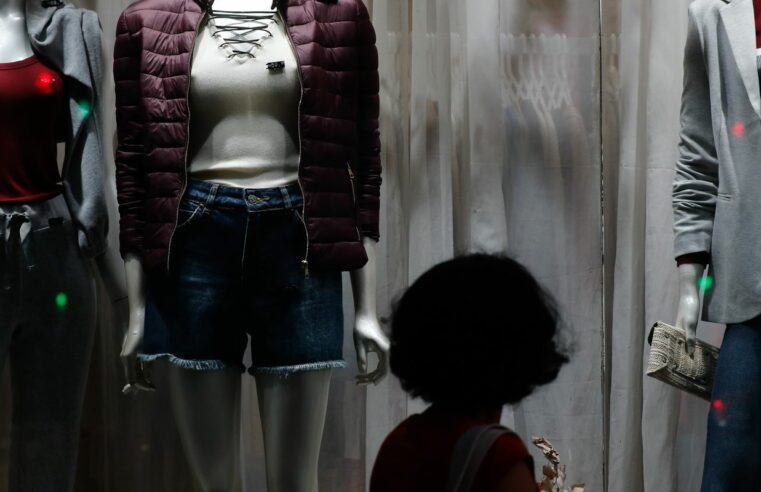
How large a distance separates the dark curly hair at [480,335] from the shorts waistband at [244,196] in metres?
0.81

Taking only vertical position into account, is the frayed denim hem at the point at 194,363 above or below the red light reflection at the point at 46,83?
below

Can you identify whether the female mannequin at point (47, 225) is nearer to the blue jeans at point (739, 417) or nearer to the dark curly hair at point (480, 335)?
the dark curly hair at point (480, 335)

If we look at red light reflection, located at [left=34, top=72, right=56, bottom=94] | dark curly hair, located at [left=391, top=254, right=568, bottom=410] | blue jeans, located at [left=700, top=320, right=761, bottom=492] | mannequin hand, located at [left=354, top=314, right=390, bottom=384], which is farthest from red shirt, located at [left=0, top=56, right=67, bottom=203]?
blue jeans, located at [left=700, top=320, right=761, bottom=492]

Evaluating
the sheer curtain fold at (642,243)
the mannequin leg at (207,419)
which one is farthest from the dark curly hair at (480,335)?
the sheer curtain fold at (642,243)

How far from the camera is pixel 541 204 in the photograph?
323 centimetres

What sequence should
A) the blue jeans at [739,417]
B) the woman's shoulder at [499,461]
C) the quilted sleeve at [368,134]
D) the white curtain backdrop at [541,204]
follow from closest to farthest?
the woman's shoulder at [499,461] → the blue jeans at [739,417] → the quilted sleeve at [368,134] → the white curtain backdrop at [541,204]

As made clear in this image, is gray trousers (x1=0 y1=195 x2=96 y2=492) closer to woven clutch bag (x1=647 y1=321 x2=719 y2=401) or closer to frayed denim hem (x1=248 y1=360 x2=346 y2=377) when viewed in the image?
frayed denim hem (x1=248 y1=360 x2=346 y2=377)

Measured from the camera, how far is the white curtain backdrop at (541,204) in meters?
3.16

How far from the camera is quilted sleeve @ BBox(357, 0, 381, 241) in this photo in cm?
257

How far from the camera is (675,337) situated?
97.7 inches

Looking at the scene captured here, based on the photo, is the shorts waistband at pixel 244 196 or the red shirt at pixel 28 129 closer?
the shorts waistband at pixel 244 196

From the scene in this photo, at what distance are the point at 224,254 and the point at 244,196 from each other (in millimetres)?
129

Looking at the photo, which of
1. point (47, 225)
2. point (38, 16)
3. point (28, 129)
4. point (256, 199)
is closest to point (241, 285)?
point (256, 199)

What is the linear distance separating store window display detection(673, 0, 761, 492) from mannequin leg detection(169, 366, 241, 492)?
99 centimetres
